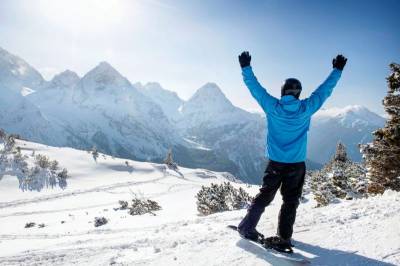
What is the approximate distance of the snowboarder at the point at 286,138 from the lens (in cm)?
604

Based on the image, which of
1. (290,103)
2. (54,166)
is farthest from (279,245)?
(54,166)

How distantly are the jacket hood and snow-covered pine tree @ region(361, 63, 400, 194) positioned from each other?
1551cm

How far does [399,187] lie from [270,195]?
15664 mm

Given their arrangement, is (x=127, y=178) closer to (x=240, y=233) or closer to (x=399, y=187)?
(x=399, y=187)

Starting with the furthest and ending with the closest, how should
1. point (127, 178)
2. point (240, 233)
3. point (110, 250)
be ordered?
point (127, 178) → point (110, 250) → point (240, 233)

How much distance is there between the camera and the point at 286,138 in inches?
243

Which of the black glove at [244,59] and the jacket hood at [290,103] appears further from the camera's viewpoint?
the black glove at [244,59]

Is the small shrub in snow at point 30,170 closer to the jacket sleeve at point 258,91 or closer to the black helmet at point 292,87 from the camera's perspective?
the jacket sleeve at point 258,91

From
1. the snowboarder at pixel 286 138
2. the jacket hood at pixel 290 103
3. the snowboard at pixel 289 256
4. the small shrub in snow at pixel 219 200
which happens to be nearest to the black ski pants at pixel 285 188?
the snowboarder at pixel 286 138

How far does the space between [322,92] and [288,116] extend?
0.74 meters

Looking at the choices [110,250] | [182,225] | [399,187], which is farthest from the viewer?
[399,187]

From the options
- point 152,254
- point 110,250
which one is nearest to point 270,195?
point 152,254

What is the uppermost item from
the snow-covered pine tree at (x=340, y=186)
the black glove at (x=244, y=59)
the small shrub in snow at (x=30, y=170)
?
the black glove at (x=244, y=59)

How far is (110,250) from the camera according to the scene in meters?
7.35
